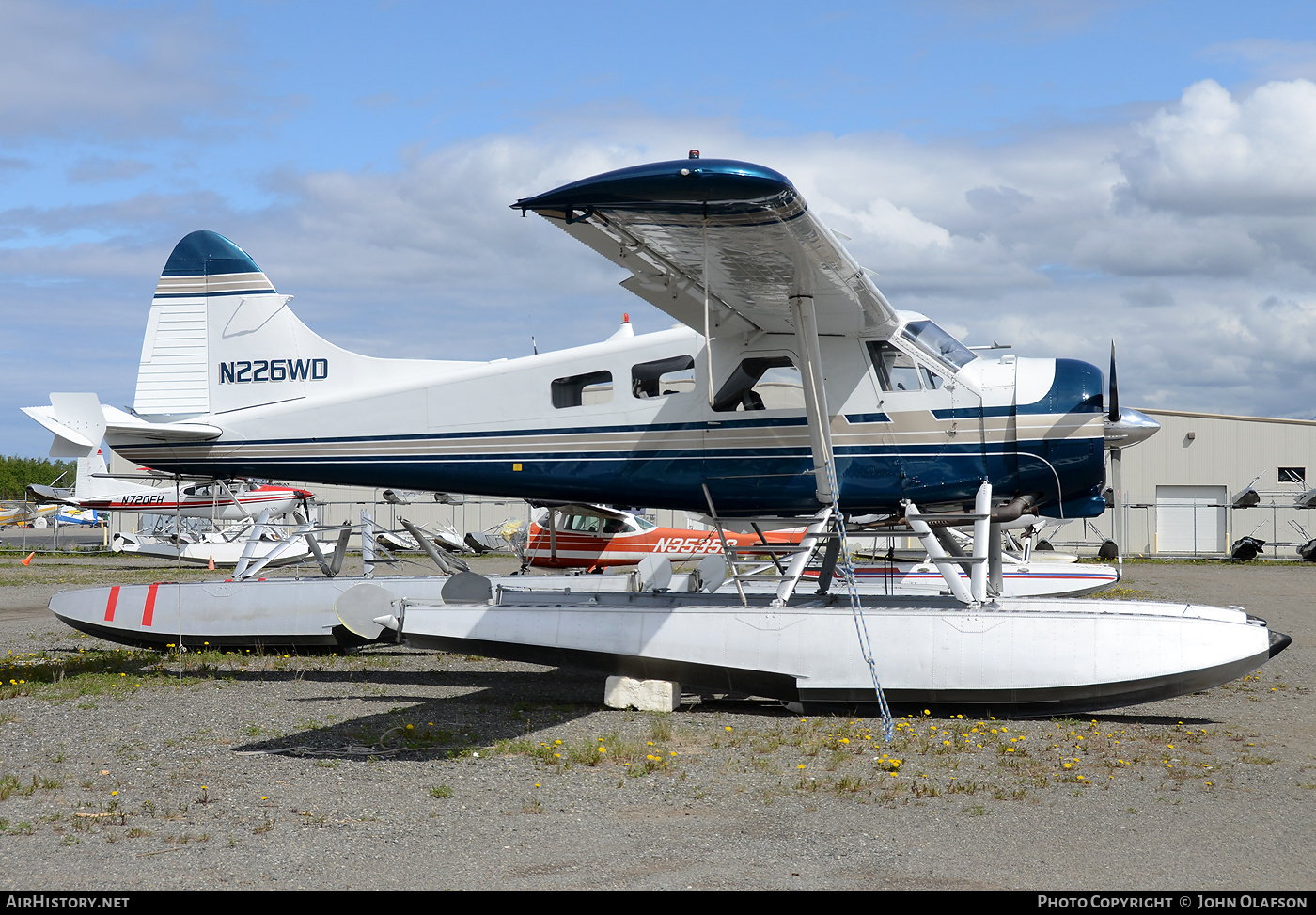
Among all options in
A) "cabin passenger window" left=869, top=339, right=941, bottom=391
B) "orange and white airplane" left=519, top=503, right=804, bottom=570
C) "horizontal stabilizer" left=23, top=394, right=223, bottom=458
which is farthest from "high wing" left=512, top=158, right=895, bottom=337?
"orange and white airplane" left=519, top=503, right=804, bottom=570

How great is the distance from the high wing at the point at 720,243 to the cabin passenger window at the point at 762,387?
0.95 feet

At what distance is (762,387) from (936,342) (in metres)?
1.44

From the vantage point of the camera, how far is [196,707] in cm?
825

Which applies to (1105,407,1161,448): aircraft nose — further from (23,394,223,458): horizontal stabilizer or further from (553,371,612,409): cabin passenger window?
(23,394,223,458): horizontal stabilizer

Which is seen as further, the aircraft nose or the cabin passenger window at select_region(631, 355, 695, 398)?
the cabin passenger window at select_region(631, 355, 695, 398)

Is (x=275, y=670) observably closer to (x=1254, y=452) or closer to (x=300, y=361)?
(x=300, y=361)

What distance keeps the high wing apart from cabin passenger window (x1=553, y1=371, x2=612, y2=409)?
98cm

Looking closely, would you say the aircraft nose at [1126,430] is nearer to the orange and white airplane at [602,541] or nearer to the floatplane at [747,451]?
the floatplane at [747,451]

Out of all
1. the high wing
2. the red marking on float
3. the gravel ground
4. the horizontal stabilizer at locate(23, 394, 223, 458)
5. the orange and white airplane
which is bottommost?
the gravel ground

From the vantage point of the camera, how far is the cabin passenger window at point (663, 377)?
8656 mm

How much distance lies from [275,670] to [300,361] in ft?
10.2

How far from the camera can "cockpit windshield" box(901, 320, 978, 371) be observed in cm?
827

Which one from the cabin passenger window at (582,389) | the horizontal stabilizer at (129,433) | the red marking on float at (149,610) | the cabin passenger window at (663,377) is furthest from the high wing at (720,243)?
the red marking on float at (149,610)

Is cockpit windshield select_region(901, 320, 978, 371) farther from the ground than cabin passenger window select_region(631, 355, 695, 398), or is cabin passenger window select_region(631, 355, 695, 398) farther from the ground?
cockpit windshield select_region(901, 320, 978, 371)
